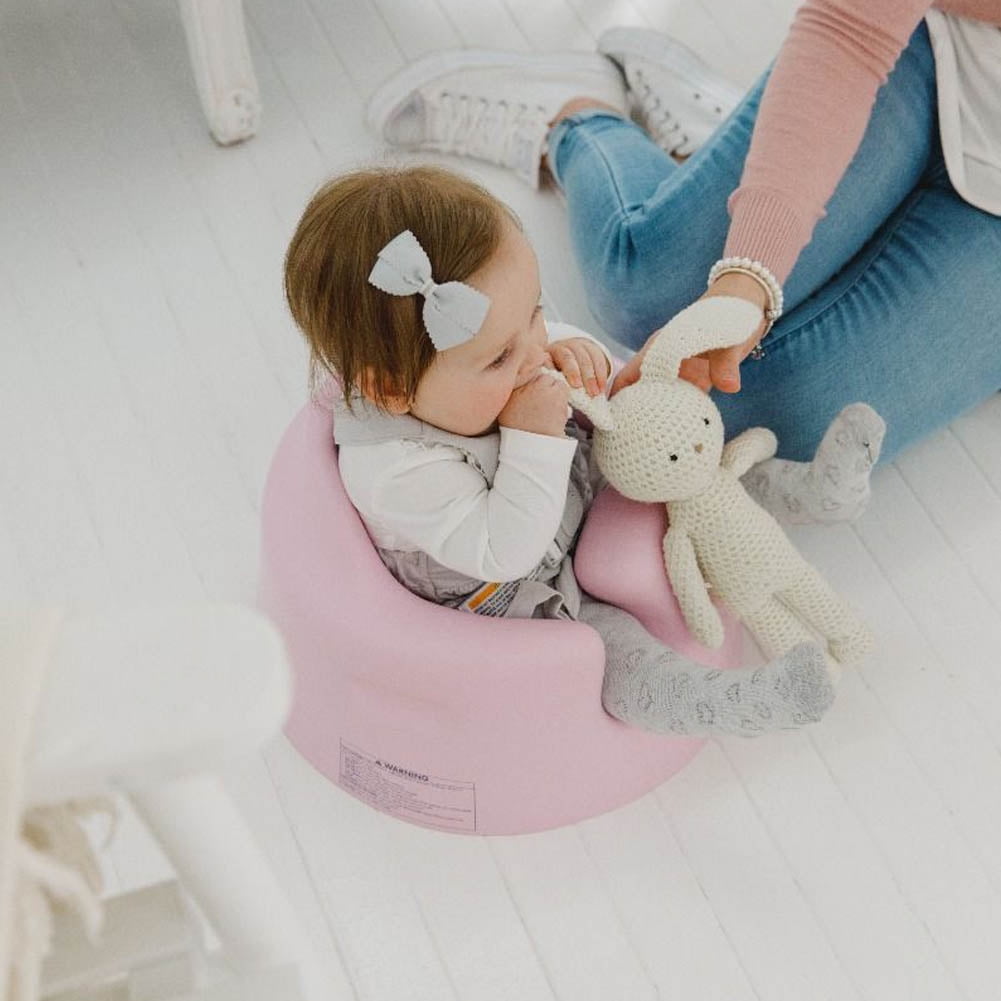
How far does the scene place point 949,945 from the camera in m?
1.17

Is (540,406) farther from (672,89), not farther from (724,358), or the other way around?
(672,89)

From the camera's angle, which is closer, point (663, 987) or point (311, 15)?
point (663, 987)

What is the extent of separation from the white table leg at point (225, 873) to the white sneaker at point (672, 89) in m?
1.29

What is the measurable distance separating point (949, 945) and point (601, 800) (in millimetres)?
334

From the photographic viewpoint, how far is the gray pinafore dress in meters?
1.07

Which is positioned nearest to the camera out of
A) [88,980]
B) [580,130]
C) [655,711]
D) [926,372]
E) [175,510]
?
[88,980]

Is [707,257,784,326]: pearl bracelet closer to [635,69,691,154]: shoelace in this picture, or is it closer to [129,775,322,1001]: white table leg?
[635,69,691,154]: shoelace

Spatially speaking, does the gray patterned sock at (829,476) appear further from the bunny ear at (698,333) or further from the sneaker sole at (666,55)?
the sneaker sole at (666,55)

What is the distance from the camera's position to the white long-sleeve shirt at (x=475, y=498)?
1045mm

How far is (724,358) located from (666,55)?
28.1 inches

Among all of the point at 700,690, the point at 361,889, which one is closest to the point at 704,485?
the point at 700,690

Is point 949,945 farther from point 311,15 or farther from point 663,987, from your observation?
point 311,15

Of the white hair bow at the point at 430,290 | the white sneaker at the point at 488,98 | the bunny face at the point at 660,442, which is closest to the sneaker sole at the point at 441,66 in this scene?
the white sneaker at the point at 488,98

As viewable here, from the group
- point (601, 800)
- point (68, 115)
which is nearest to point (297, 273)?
point (601, 800)
